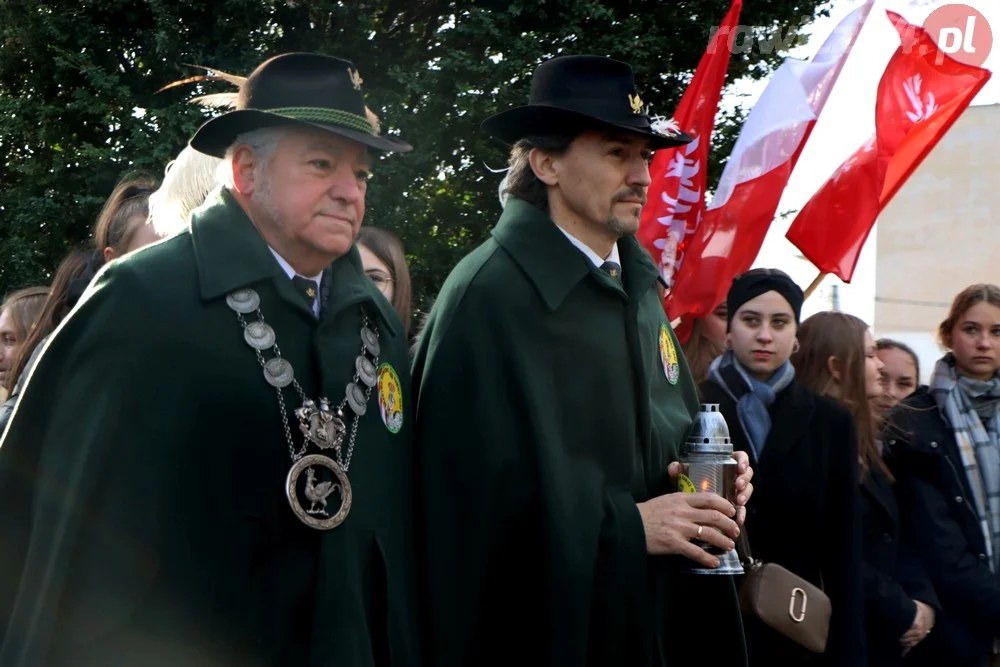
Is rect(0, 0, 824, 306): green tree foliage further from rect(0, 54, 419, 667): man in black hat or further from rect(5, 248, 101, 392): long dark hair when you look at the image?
rect(0, 54, 419, 667): man in black hat

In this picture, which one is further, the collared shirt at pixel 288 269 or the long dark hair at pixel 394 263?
the long dark hair at pixel 394 263

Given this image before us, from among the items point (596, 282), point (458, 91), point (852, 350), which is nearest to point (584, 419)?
point (596, 282)

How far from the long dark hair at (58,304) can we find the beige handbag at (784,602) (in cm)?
255

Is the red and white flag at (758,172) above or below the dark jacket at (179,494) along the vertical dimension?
above

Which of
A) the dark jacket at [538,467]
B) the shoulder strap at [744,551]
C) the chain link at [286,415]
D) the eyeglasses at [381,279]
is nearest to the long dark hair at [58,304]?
the eyeglasses at [381,279]

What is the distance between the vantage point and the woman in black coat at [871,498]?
21.1ft

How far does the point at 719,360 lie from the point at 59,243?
32.0ft

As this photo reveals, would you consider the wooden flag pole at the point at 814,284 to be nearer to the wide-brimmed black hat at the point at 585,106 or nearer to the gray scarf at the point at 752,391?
the gray scarf at the point at 752,391

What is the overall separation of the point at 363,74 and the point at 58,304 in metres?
9.47

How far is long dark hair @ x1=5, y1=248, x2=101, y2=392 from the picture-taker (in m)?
5.27

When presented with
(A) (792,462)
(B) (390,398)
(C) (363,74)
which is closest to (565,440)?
(B) (390,398)

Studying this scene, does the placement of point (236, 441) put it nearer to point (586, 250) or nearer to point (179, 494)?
point (179, 494)

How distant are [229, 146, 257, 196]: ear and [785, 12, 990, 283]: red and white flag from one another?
14.5ft

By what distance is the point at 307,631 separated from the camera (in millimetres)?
3641
